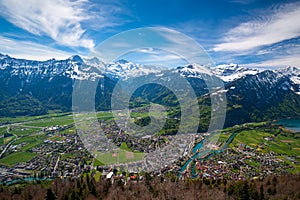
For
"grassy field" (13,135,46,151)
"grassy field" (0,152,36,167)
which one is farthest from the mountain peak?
"grassy field" (0,152,36,167)

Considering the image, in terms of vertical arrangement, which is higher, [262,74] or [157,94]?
[262,74]

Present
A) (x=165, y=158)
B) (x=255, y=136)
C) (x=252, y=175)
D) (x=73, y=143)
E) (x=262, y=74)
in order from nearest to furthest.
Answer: (x=165, y=158) < (x=252, y=175) < (x=73, y=143) < (x=255, y=136) < (x=262, y=74)

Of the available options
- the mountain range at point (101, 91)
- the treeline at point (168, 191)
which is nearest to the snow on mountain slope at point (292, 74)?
the mountain range at point (101, 91)

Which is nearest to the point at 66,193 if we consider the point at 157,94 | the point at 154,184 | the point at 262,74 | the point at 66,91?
the point at 154,184

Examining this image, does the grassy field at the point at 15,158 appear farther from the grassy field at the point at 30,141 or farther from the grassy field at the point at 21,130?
the grassy field at the point at 21,130

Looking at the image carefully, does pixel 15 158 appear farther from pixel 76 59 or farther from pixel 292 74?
pixel 292 74

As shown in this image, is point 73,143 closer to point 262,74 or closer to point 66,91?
point 66,91
